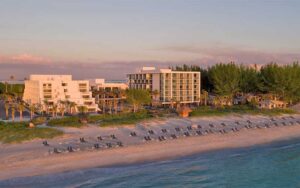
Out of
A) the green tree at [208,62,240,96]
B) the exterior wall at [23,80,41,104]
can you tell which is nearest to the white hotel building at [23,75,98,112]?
the exterior wall at [23,80,41,104]

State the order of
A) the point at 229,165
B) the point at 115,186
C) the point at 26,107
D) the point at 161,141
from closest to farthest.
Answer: the point at 115,186, the point at 229,165, the point at 161,141, the point at 26,107

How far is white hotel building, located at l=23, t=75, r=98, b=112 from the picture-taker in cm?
5912

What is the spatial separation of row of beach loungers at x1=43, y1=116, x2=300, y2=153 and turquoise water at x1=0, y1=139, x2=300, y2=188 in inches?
203

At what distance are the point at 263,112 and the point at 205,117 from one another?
36.3ft

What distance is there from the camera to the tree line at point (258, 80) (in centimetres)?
6719

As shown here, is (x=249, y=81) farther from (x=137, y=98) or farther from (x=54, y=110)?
(x=54, y=110)

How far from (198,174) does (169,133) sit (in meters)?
12.4

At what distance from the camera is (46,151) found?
2920 cm

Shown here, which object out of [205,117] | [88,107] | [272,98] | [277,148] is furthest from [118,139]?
[272,98]

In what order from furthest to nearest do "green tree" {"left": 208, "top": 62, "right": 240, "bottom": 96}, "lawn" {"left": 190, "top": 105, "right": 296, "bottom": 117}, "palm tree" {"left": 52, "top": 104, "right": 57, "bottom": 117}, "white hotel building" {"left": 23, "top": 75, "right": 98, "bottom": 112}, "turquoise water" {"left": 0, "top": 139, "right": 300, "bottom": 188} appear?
"green tree" {"left": 208, "top": 62, "right": 240, "bottom": 96} → "white hotel building" {"left": 23, "top": 75, "right": 98, "bottom": 112} → "lawn" {"left": 190, "top": 105, "right": 296, "bottom": 117} → "palm tree" {"left": 52, "top": 104, "right": 57, "bottom": 117} → "turquoise water" {"left": 0, "top": 139, "right": 300, "bottom": 188}

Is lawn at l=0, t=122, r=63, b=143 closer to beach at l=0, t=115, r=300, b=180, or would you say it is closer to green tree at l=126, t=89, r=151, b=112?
beach at l=0, t=115, r=300, b=180

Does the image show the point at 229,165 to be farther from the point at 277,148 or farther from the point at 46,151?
the point at 46,151

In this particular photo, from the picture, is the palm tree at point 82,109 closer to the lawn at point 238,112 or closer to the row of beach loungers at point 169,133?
the lawn at point 238,112

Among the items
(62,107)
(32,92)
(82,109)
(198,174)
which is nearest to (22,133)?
(198,174)
